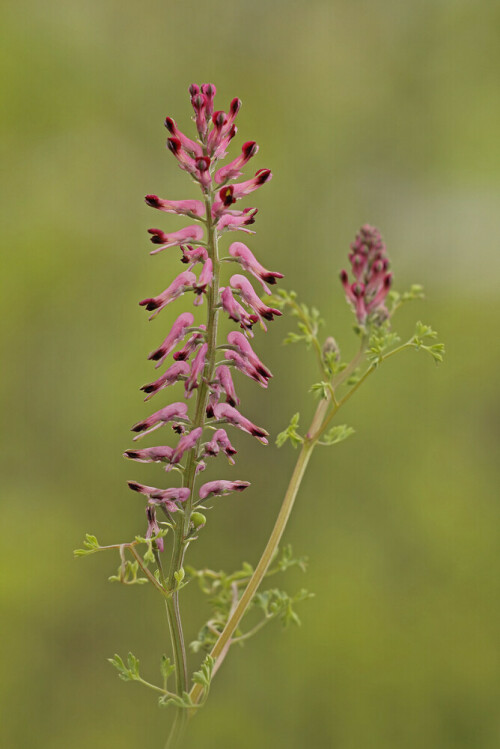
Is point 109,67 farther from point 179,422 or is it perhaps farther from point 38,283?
point 179,422

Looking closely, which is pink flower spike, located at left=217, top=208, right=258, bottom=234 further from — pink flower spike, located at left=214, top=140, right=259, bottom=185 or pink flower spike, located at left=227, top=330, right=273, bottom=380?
pink flower spike, located at left=227, top=330, right=273, bottom=380

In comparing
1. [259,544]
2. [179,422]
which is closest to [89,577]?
[259,544]

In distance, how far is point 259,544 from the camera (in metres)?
4.07

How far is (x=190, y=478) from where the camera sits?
1118 mm

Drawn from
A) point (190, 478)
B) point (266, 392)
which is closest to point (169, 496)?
point (190, 478)

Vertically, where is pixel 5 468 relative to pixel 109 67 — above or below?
below

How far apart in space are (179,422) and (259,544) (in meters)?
3.07

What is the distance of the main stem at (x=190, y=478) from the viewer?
3.49ft

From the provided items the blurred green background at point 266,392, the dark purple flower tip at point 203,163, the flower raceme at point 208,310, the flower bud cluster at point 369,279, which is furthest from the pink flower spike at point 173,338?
the blurred green background at point 266,392

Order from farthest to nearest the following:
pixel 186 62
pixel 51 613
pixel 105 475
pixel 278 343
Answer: pixel 186 62
pixel 278 343
pixel 105 475
pixel 51 613

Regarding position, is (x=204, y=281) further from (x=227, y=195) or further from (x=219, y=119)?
(x=219, y=119)

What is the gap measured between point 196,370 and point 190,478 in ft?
0.58

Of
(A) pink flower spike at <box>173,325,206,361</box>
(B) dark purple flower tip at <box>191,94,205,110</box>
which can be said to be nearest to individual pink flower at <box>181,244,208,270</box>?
(A) pink flower spike at <box>173,325,206,361</box>

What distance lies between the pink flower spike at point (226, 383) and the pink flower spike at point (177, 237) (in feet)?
0.66
